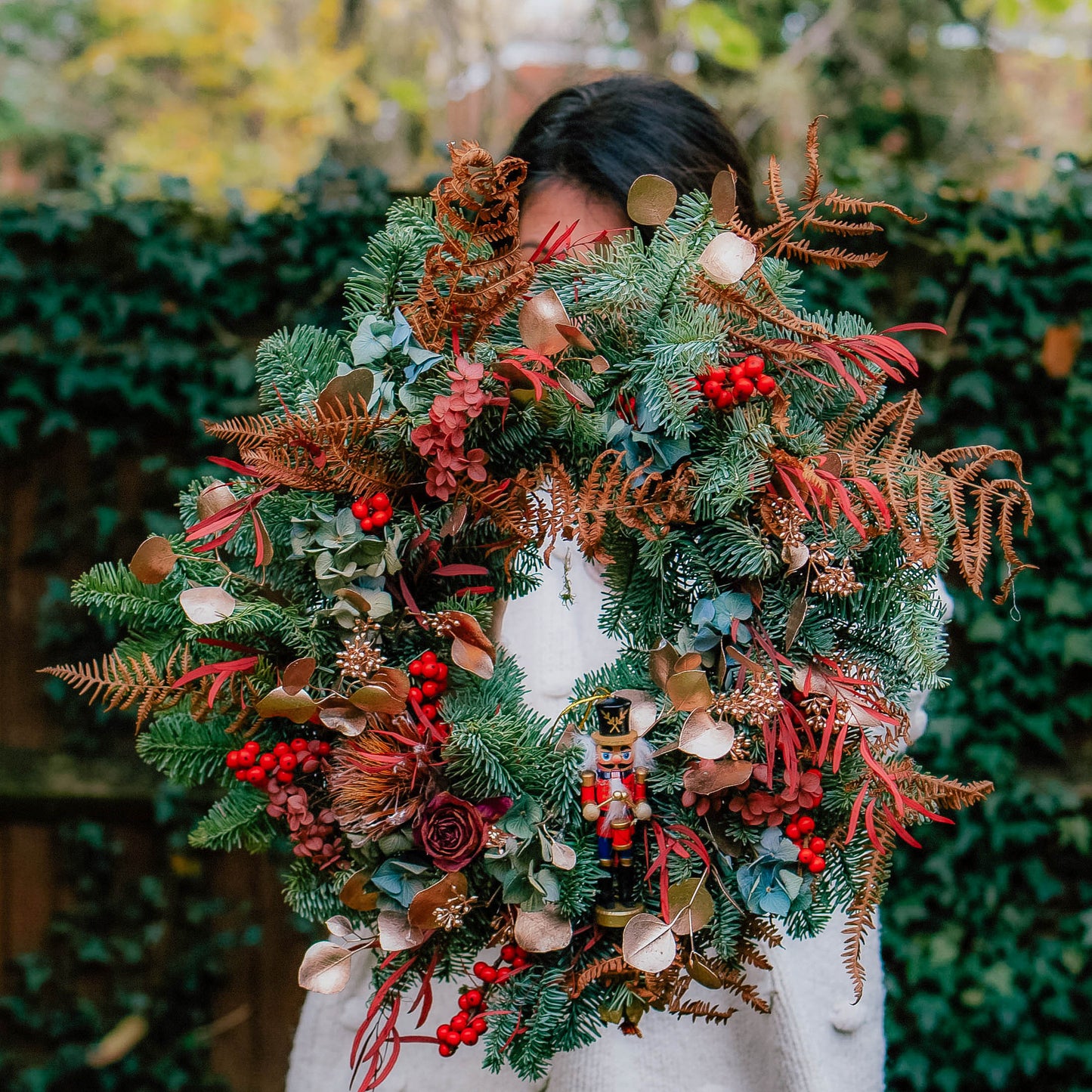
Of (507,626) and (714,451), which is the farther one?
(507,626)

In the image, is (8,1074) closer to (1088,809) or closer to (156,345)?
(156,345)

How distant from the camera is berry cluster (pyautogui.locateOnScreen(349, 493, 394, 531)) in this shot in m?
0.73

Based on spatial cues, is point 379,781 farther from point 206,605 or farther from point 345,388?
point 345,388

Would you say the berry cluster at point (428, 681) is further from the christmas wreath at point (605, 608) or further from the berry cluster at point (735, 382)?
the berry cluster at point (735, 382)

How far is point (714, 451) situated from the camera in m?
0.74

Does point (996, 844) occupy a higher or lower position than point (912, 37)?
lower

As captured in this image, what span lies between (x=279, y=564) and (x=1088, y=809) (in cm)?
190

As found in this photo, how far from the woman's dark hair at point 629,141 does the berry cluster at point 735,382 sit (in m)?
0.49

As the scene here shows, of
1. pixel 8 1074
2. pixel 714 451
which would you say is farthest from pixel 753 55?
pixel 8 1074

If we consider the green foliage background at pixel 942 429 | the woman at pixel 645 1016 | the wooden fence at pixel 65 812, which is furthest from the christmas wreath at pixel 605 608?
the wooden fence at pixel 65 812

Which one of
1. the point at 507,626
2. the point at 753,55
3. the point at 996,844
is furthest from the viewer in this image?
the point at 753,55

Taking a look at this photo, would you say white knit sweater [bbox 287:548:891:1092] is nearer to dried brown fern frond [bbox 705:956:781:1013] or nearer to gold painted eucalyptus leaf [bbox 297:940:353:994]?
dried brown fern frond [bbox 705:956:781:1013]

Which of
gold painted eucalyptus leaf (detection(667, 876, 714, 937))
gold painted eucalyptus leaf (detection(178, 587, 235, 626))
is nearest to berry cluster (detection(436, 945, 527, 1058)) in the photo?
gold painted eucalyptus leaf (detection(667, 876, 714, 937))

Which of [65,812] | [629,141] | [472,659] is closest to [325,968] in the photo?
[472,659]
